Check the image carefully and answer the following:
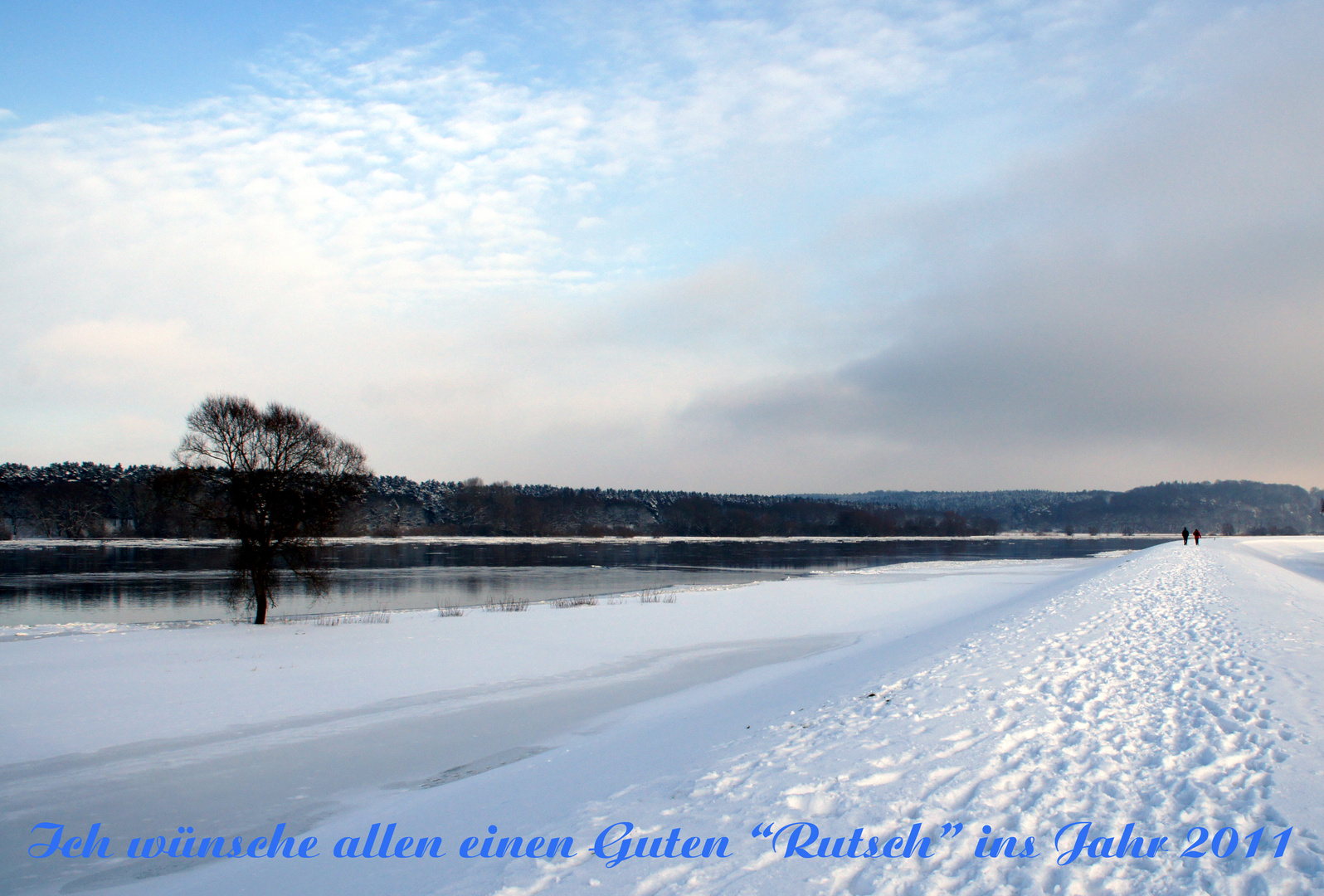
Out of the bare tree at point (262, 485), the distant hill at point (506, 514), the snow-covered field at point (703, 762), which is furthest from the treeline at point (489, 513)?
the snow-covered field at point (703, 762)

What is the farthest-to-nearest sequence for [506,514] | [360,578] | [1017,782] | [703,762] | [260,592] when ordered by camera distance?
[506,514], [360,578], [260,592], [703,762], [1017,782]

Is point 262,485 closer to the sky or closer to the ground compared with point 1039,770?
closer to the sky

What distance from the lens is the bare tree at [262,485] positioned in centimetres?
2233

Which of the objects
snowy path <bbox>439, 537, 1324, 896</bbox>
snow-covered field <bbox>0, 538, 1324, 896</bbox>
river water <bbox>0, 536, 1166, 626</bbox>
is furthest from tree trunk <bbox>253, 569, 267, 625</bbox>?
snowy path <bbox>439, 537, 1324, 896</bbox>

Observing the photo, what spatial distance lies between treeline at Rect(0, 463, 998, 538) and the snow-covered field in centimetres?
8984

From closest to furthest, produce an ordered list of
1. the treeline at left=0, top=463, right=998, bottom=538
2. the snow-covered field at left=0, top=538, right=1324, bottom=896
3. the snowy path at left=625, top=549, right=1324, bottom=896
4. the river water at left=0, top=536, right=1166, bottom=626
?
the snowy path at left=625, top=549, right=1324, bottom=896, the snow-covered field at left=0, top=538, right=1324, bottom=896, the river water at left=0, top=536, right=1166, bottom=626, the treeline at left=0, top=463, right=998, bottom=538

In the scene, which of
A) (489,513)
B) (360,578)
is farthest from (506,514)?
(360,578)

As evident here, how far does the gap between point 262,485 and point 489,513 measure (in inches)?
4810

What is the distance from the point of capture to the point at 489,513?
142250 mm

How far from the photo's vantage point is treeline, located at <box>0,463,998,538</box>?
103 meters

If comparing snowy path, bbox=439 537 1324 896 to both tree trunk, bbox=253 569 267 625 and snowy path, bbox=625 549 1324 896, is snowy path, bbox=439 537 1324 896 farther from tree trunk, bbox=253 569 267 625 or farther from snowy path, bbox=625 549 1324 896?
tree trunk, bbox=253 569 267 625

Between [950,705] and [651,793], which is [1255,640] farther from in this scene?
[651,793]

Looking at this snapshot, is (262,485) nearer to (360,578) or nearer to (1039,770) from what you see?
(360,578)

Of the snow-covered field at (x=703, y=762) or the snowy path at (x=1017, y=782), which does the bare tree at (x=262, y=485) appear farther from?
the snowy path at (x=1017, y=782)
